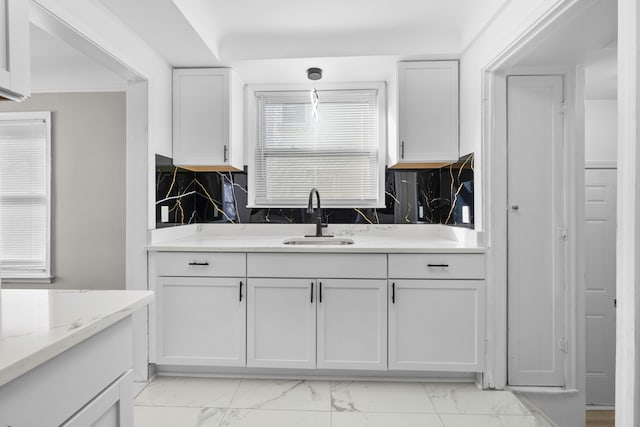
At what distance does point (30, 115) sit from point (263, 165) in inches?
82.2

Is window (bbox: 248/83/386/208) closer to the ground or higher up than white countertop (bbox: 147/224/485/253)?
higher up

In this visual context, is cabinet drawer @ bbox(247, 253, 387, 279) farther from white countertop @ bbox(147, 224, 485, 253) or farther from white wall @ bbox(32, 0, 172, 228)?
white wall @ bbox(32, 0, 172, 228)

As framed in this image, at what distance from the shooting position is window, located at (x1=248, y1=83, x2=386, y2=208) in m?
3.01

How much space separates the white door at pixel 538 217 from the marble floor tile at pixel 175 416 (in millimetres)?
1870

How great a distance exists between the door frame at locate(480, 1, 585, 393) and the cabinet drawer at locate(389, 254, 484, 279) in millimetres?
89

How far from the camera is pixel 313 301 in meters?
2.26

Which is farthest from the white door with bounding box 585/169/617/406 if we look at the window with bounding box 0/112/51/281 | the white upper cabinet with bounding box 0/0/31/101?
the window with bounding box 0/112/51/281

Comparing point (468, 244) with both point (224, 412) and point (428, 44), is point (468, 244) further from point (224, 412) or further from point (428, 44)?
point (224, 412)

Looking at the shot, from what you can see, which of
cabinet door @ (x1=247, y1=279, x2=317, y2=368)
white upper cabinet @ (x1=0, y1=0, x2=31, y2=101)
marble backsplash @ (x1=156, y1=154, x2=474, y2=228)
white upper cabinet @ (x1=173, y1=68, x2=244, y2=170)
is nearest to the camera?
white upper cabinet @ (x1=0, y1=0, x2=31, y2=101)

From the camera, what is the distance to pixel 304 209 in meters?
3.04

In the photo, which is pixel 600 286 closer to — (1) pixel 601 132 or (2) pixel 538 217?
(1) pixel 601 132

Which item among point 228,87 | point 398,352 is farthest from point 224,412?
point 228,87

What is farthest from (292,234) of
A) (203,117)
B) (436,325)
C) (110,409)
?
(110,409)

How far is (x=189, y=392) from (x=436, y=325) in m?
1.61
